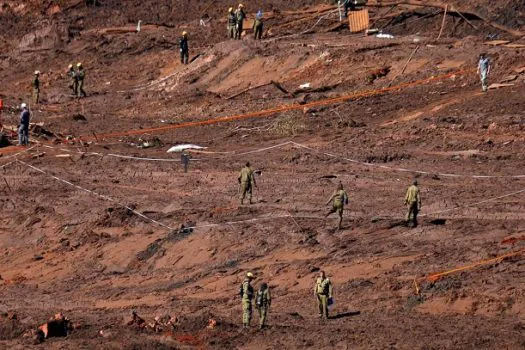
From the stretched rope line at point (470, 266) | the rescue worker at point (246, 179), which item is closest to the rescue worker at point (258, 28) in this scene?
the rescue worker at point (246, 179)

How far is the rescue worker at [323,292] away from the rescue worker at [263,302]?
2.87 feet

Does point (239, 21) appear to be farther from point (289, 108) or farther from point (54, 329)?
point (54, 329)

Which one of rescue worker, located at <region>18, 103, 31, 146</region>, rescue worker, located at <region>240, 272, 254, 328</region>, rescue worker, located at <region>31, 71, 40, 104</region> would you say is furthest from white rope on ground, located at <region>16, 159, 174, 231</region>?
rescue worker, located at <region>31, 71, 40, 104</region>

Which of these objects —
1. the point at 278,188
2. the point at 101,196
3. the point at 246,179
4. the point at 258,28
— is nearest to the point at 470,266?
the point at 246,179

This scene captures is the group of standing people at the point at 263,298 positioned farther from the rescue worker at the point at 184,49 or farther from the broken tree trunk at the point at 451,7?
the rescue worker at the point at 184,49

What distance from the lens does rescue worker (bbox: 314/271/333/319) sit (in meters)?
23.9

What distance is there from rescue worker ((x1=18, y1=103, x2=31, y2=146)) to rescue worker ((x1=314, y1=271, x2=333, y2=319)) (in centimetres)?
1500

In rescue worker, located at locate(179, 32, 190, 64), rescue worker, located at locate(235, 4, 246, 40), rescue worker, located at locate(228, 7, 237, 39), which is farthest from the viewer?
rescue worker, located at locate(228, 7, 237, 39)

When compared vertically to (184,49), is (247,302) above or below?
below

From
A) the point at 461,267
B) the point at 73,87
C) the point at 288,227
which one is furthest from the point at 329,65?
the point at 461,267

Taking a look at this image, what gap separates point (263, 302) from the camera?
77.8 feet

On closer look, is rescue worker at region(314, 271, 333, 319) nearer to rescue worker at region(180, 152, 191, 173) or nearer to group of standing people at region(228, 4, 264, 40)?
rescue worker at region(180, 152, 191, 173)

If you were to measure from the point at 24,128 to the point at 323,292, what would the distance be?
15561 mm

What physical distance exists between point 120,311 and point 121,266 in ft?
10.6
